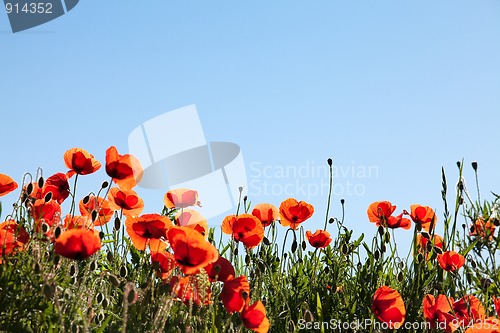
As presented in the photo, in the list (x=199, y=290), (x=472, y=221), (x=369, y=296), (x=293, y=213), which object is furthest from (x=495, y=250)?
(x=199, y=290)

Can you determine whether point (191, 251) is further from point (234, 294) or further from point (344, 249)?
point (344, 249)

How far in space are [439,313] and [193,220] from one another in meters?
1.28

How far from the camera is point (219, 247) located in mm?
3949

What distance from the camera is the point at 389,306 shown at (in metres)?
2.86

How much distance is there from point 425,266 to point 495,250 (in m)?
0.42

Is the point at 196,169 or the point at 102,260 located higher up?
the point at 196,169

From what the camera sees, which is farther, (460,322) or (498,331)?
(460,322)

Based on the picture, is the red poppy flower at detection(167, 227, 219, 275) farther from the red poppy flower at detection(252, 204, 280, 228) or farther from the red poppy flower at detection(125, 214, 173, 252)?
the red poppy flower at detection(252, 204, 280, 228)

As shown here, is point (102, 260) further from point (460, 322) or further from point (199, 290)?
point (460, 322)

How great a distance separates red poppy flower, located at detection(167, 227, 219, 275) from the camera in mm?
2385

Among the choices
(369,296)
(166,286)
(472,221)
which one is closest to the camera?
(166,286)

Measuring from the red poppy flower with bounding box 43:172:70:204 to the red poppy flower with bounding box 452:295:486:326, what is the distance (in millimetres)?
2025

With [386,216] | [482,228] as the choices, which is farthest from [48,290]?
[482,228]

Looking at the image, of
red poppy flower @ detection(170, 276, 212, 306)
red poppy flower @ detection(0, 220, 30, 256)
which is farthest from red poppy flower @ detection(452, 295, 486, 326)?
red poppy flower @ detection(0, 220, 30, 256)
